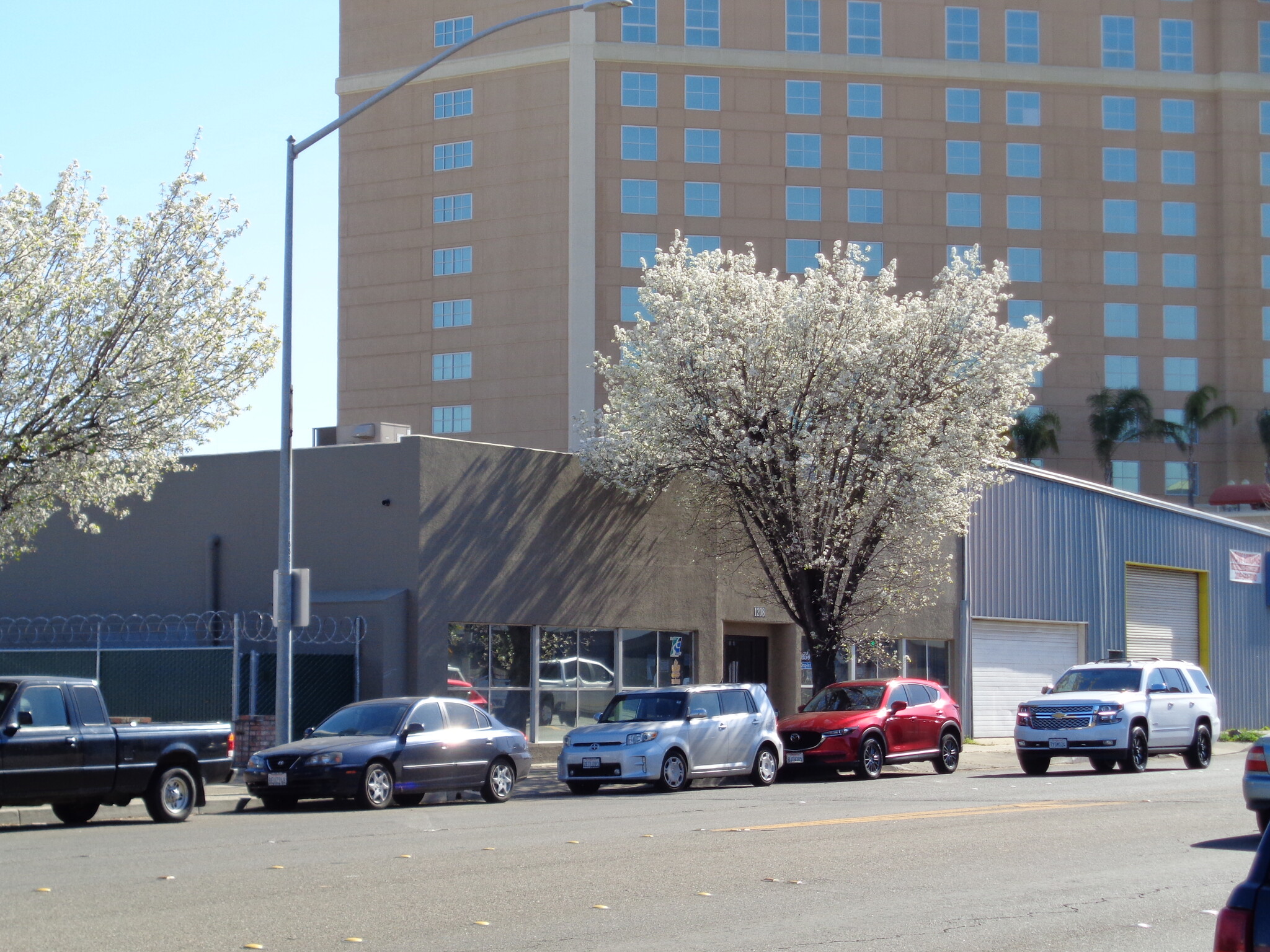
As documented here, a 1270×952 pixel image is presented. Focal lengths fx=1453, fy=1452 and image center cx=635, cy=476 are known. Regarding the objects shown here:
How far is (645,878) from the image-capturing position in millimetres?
11219

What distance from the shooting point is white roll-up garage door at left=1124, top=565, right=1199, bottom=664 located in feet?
131

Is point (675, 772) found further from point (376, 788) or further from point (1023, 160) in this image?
point (1023, 160)

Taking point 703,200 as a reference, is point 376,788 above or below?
below

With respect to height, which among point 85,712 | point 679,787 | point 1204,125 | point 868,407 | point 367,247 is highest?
point 1204,125

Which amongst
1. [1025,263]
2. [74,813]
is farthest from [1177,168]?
[74,813]

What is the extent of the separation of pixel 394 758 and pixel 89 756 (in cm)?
385

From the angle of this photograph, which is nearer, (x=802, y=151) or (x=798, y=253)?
(x=798, y=253)

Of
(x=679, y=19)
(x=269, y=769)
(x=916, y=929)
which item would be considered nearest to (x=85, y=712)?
(x=269, y=769)

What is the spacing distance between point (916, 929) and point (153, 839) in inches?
322

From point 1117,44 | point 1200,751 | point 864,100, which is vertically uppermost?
point 1117,44

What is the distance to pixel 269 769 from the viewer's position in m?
17.6

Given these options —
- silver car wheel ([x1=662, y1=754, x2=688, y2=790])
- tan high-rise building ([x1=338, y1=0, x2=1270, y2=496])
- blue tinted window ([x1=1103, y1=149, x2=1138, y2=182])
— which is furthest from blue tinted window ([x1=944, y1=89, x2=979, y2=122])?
silver car wheel ([x1=662, y1=754, x2=688, y2=790])

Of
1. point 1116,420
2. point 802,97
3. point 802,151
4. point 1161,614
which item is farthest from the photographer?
point 1116,420

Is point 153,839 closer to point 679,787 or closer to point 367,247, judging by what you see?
point 679,787
